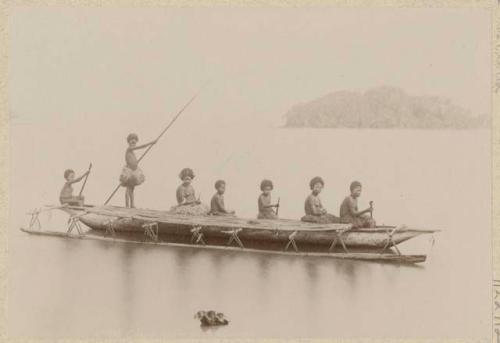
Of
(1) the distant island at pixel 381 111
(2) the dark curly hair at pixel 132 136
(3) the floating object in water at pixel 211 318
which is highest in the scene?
(1) the distant island at pixel 381 111

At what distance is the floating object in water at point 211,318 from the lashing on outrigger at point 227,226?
139cm

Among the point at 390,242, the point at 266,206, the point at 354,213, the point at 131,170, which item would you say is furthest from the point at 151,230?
the point at 390,242

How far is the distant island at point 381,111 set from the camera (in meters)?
11.9

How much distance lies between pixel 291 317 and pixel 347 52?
3.07m

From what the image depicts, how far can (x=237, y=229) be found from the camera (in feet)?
39.6

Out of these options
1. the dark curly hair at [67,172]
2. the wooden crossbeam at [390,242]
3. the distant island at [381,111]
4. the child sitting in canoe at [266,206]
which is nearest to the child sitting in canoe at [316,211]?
the child sitting in canoe at [266,206]

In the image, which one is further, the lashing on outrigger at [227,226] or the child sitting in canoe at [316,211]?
the child sitting in canoe at [316,211]

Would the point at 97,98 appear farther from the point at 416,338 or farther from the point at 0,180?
the point at 416,338

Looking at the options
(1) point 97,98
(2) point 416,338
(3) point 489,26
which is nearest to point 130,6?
(1) point 97,98

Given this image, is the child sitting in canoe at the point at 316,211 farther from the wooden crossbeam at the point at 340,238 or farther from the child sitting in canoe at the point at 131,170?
the child sitting in canoe at the point at 131,170

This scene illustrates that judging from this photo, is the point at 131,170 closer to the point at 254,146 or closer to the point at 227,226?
the point at 227,226

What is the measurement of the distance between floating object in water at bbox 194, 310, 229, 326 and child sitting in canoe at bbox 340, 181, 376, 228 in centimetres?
200

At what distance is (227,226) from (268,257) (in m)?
0.58

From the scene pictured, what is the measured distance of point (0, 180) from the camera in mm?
11672
